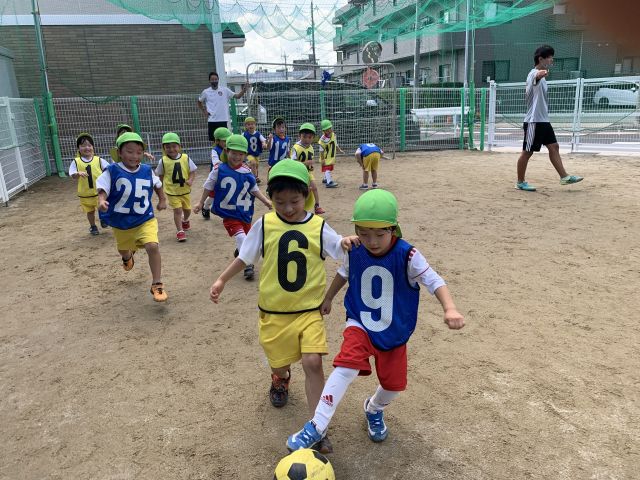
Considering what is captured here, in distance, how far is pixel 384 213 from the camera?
241cm

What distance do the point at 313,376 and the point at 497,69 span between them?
1173 inches

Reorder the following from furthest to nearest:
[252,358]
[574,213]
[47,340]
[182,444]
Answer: [574,213]
[47,340]
[252,358]
[182,444]

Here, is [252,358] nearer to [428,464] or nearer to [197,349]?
[197,349]

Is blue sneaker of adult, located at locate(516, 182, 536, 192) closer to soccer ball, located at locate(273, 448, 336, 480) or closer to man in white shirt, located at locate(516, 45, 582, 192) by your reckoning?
man in white shirt, located at locate(516, 45, 582, 192)

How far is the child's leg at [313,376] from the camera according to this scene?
260cm

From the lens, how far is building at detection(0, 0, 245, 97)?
1273cm

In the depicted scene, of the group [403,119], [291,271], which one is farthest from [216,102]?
[291,271]

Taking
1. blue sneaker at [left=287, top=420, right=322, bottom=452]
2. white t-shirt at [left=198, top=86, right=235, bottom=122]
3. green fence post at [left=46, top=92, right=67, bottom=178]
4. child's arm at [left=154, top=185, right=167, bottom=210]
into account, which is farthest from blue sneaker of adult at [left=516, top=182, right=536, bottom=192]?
green fence post at [left=46, top=92, right=67, bottom=178]

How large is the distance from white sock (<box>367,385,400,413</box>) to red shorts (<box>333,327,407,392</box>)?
56mm

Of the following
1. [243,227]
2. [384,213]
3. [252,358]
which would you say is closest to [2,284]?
[243,227]

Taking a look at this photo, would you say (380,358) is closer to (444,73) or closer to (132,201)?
(132,201)

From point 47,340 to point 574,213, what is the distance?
21.9 feet

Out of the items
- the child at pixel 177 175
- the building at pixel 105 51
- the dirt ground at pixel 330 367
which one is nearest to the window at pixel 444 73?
the building at pixel 105 51

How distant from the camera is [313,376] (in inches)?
103
